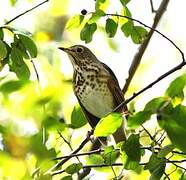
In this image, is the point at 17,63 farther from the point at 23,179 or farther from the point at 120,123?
the point at 23,179

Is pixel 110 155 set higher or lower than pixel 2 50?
lower

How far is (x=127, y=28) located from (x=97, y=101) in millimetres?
1864

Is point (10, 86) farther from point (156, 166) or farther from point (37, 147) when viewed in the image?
point (156, 166)

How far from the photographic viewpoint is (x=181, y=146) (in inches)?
56.3

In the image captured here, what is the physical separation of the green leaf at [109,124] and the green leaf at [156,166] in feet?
1.37

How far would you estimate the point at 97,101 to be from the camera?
5.02 m

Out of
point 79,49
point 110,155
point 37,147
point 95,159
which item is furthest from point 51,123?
point 79,49

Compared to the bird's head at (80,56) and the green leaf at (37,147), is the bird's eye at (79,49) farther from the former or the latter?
the green leaf at (37,147)

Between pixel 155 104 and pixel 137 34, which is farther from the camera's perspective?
pixel 137 34

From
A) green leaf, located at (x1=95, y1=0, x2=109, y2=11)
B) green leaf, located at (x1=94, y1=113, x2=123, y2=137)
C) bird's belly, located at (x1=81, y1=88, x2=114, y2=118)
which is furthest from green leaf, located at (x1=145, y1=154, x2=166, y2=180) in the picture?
bird's belly, located at (x1=81, y1=88, x2=114, y2=118)

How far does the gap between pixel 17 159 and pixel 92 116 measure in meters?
3.87

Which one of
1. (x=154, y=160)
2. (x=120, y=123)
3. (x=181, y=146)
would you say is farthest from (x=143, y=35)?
(x=181, y=146)

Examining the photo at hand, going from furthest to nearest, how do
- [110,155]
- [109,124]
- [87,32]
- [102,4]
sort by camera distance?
[102,4], [87,32], [110,155], [109,124]

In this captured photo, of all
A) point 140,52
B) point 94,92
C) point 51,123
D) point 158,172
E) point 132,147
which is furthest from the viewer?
point 94,92
